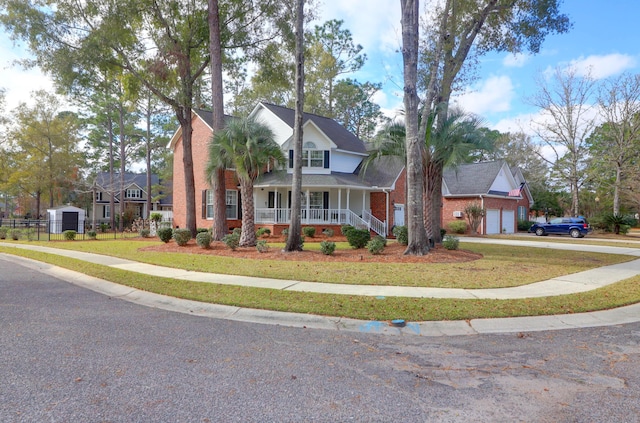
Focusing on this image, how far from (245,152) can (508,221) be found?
26.1m

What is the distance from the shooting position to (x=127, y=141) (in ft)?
134

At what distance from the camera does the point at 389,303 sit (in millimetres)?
6949

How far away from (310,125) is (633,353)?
20.1 meters

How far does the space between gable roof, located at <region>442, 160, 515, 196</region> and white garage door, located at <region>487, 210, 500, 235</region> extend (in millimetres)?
1615

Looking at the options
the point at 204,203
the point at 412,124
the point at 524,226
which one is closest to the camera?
the point at 412,124

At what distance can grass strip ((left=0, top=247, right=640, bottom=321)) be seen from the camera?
6.34 m

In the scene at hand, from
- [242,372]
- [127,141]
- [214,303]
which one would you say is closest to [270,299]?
[214,303]

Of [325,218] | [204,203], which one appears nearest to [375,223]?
[325,218]

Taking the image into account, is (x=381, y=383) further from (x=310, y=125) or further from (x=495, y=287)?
(x=310, y=125)

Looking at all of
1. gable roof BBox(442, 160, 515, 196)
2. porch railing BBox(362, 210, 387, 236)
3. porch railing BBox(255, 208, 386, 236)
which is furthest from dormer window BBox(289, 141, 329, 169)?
gable roof BBox(442, 160, 515, 196)

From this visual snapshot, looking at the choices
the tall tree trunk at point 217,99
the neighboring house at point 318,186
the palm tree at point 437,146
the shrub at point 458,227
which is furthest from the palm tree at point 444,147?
the shrub at point 458,227

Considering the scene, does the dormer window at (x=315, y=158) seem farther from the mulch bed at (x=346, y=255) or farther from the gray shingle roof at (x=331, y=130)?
the mulch bed at (x=346, y=255)

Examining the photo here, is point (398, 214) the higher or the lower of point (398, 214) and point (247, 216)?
the higher

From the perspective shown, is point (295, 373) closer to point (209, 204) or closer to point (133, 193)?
point (209, 204)
